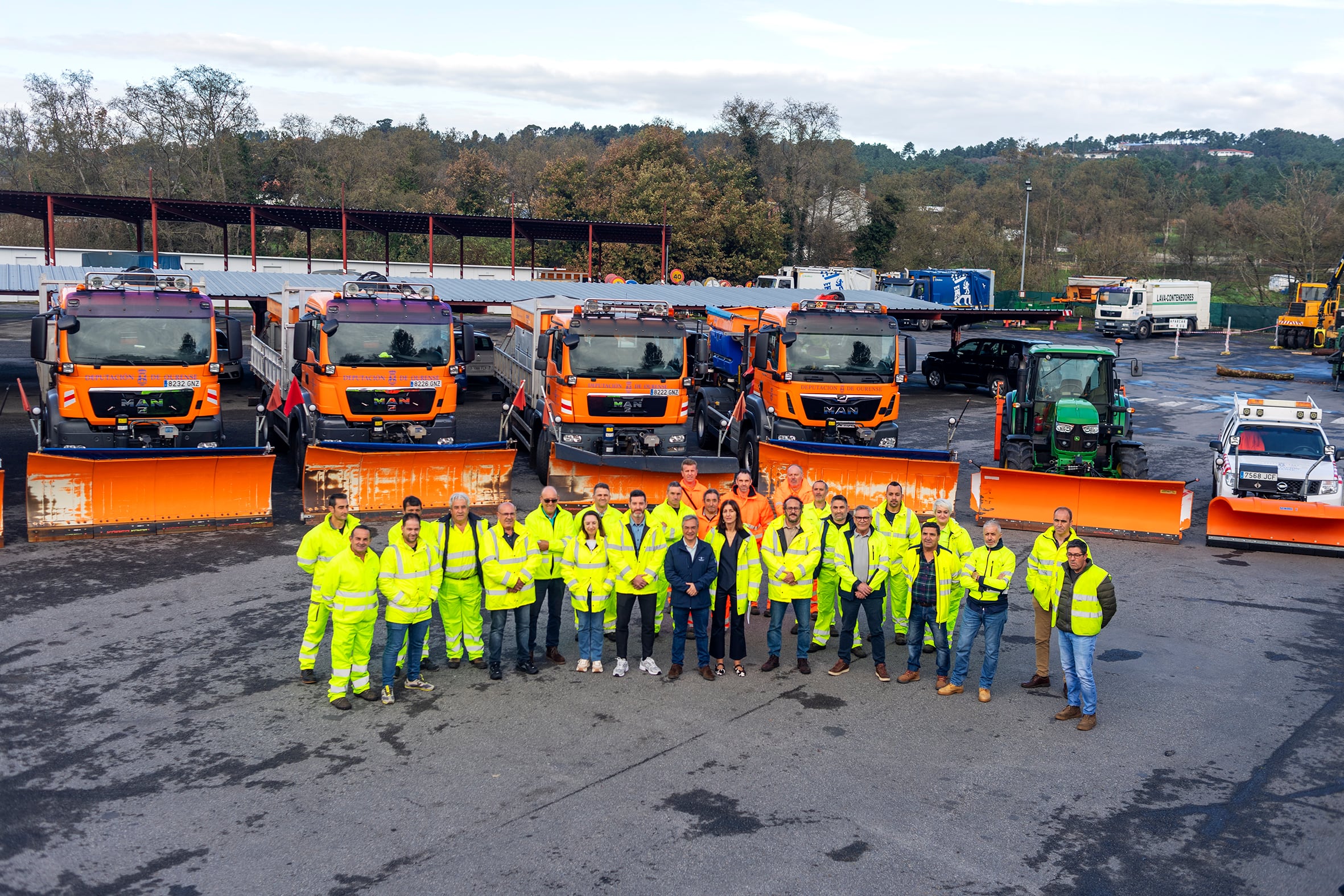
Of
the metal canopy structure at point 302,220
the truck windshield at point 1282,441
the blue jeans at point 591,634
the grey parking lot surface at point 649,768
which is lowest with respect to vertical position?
the grey parking lot surface at point 649,768

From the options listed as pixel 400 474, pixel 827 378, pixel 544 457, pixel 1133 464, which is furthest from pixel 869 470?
pixel 400 474

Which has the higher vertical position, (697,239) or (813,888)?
(697,239)

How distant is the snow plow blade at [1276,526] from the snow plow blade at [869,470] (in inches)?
139

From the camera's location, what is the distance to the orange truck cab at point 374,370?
1639 cm

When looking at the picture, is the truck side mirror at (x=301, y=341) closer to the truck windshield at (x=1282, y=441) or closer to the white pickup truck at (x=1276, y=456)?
the white pickup truck at (x=1276, y=456)

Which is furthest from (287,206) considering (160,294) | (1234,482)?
(1234,482)

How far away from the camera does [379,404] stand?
1653cm

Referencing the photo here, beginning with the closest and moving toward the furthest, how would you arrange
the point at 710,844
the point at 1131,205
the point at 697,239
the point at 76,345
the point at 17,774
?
1. the point at 710,844
2. the point at 17,774
3. the point at 76,345
4. the point at 697,239
5. the point at 1131,205

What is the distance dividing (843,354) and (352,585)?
1152 centimetres

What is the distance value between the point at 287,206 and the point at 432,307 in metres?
21.5

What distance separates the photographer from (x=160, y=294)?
16.4 metres

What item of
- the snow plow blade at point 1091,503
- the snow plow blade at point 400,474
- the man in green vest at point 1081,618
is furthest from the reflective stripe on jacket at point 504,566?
the snow plow blade at point 1091,503

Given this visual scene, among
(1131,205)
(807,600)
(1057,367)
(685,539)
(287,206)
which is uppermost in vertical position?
(1131,205)

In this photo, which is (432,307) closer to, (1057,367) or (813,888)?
(1057,367)
